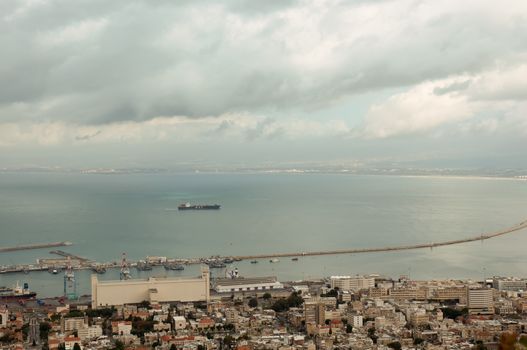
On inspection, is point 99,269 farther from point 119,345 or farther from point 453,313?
point 453,313

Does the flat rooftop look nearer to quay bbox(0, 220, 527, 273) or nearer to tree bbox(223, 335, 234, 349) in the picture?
quay bbox(0, 220, 527, 273)

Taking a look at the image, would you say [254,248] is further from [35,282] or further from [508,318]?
[508,318]

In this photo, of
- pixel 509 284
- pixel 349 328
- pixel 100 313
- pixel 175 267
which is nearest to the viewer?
pixel 349 328

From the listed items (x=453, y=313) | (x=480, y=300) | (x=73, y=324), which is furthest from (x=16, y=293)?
(x=480, y=300)

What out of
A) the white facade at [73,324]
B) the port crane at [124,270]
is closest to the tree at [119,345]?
the white facade at [73,324]

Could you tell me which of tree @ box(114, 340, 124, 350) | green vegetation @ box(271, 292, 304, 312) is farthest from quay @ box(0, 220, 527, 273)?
tree @ box(114, 340, 124, 350)

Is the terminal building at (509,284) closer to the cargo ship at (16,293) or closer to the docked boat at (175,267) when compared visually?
the docked boat at (175,267)

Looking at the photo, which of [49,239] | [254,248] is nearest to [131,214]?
[49,239]
